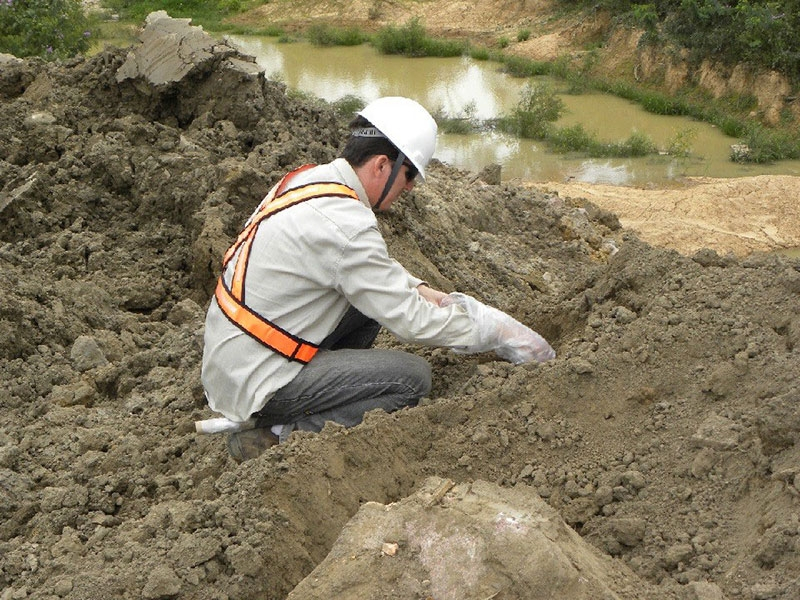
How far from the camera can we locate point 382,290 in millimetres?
3527

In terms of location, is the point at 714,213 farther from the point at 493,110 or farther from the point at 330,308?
the point at 330,308

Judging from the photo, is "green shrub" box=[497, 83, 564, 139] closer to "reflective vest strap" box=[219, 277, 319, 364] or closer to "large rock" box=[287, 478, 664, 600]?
"reflective vest strap" box=[219, 277, 319, 364]

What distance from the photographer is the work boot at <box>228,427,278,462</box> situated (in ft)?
12.8

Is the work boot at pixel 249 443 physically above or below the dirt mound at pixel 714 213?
above

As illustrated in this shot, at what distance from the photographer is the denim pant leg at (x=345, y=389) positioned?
380 centimetres

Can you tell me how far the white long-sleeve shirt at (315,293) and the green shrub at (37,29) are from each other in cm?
894

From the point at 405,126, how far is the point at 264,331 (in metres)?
0.99

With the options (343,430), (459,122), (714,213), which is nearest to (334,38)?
(459,122)

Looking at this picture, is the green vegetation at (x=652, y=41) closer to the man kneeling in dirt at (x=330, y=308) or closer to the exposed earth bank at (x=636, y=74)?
the exposed earth bank at (x=636, y=74)

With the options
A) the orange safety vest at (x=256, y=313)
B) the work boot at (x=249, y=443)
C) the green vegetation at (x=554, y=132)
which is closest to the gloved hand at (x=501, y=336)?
the orange safety vest at (x=256, y=313)

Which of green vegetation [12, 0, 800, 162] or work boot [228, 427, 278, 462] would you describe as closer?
work boot [228, 427, 278, 462]

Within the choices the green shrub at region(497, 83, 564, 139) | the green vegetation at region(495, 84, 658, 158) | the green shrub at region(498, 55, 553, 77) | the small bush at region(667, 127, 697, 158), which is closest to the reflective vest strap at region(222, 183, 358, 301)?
the green vegetation at region(495, 84, 658, 158)

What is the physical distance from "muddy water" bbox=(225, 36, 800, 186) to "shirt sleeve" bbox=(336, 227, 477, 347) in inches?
329

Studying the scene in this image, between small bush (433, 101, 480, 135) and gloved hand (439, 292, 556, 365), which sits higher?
gloved hand (439, 292, 556, 365)
